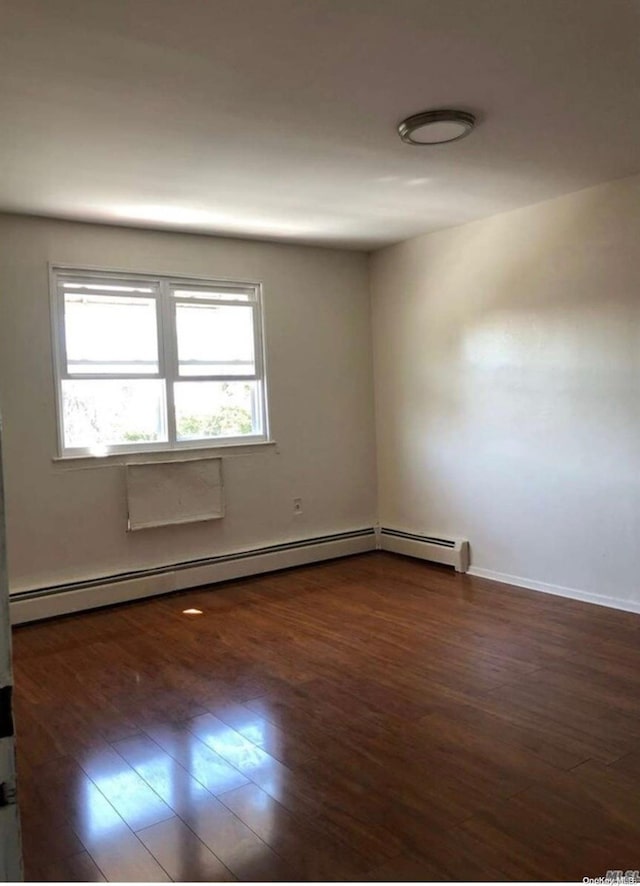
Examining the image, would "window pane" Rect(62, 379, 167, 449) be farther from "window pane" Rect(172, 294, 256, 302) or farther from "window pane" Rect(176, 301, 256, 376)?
"window pane" Rect(172, 294, 256, 302)

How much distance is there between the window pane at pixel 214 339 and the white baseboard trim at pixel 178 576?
1.47m

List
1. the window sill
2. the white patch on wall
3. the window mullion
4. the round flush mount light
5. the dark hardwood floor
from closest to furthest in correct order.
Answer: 1. the dark hardwood floor
2. the round flush mount light
3. the window sill
4. the white patch on wall
5. the window mullion

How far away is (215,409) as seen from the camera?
513 cm

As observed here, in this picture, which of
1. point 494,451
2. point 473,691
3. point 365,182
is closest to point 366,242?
point 365,182

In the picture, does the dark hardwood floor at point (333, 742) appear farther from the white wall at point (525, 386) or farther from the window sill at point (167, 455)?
the window sill at point (167, 455)

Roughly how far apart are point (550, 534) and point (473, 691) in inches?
69.4

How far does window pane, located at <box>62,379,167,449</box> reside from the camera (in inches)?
177

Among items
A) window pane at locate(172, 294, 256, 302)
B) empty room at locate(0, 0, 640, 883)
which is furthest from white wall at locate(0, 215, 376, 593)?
window pane at locate(172, 294, 256, 302)

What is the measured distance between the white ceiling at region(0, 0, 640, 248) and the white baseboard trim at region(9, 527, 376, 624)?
2.48 meters

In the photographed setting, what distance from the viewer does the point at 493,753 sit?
2.52 metres

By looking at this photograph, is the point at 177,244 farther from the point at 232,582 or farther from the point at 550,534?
the point at 550,534

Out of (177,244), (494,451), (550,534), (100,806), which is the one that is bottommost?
(100,806)

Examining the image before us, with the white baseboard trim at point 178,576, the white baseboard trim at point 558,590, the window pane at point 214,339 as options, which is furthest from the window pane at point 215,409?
the white baseboard trim at point 558,590

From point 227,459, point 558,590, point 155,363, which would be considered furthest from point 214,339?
point 558,590
